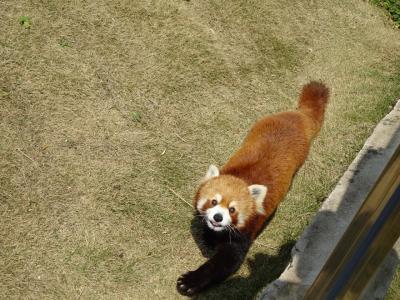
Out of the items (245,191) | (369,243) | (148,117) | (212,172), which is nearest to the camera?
(369,243)

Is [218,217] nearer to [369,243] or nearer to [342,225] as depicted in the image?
[342,225]

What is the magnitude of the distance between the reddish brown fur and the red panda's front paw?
0.48m

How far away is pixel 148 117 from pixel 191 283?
164cm

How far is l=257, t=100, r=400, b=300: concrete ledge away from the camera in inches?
134

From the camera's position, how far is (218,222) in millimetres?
3551

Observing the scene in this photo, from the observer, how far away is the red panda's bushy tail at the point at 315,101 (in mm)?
4609

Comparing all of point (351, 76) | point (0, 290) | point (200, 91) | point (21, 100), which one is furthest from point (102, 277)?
point (351, 76)

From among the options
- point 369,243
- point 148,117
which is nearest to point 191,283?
point 148,117

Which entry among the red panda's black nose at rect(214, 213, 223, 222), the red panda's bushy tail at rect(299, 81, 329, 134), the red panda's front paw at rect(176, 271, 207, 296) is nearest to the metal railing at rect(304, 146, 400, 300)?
the red panda's black nose at rect(214, 213, 223, 222)

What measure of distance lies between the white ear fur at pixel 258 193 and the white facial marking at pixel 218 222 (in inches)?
9.5

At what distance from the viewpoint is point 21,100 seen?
436 centimetres

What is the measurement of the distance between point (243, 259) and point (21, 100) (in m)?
2.25

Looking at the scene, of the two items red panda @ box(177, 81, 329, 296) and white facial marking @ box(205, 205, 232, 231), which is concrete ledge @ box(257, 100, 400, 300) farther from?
white facial marking @ box(205, 205, 232, 231)

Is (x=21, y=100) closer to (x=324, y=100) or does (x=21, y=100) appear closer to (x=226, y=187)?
(x=226, y=187)
